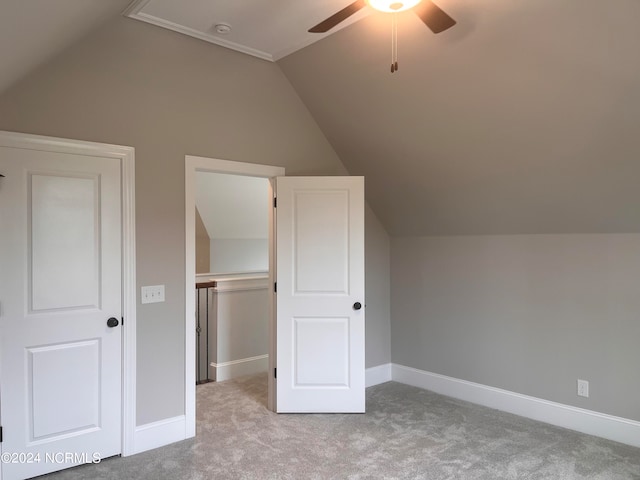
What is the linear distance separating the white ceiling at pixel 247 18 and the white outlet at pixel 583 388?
122 inches

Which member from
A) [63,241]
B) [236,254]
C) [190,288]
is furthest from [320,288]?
[236,254]

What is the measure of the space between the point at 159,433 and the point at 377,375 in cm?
227

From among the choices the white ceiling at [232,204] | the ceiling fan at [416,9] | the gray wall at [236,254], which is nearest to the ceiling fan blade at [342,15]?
the ceiling fan at [416,9]

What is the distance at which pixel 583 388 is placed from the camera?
346 centimetres

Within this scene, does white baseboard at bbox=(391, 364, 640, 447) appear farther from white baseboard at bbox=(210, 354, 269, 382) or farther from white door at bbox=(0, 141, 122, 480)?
white door at bbox=(0, 141, 122, 480)

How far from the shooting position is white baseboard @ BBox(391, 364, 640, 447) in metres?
3.27

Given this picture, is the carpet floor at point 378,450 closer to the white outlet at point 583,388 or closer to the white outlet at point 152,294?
the white outlet at point 583,388

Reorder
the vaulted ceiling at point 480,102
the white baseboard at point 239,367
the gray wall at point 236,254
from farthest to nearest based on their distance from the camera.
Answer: the gray wall at point 236,254 < the white baseboard at point 239,367 < the vaulted ceiling at point 480,102

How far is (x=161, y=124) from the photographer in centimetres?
329

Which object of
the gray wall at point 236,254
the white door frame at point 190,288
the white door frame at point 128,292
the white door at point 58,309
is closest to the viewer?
the white door at point 58,309

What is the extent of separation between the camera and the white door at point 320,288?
3.88m

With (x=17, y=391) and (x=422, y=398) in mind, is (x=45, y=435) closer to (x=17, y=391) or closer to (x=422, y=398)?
(x=17, y=391)

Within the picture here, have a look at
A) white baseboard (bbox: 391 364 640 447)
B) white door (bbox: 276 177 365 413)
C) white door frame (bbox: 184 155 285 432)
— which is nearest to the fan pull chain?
white door (bbox: 276 177 365 413)

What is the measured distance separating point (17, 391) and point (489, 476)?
290cm
